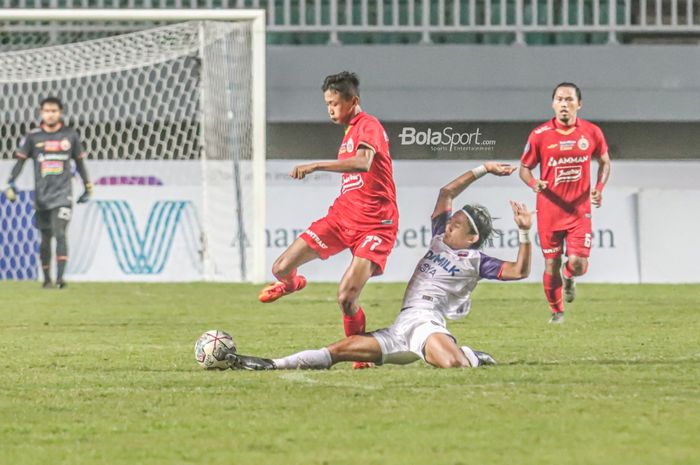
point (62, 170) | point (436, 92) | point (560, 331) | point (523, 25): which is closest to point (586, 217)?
point (560, 331)

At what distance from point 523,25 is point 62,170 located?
25.4 feet

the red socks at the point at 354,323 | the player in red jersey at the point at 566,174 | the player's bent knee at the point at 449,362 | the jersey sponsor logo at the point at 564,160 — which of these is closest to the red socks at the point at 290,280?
the red socks at the point at 354,323

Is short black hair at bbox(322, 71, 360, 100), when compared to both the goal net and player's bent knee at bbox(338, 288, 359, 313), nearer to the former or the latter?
player's bent knee at bbox(338, 288, 359, 313)

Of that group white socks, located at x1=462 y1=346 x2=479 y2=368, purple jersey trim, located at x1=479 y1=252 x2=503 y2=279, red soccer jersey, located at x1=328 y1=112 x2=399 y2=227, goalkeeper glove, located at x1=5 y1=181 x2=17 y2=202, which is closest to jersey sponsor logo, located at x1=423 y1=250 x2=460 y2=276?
purple jersey trim, located at x1=479 y1=252 x2=503 y2=279

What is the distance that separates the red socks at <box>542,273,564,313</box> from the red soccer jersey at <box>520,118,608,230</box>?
55 centimetres

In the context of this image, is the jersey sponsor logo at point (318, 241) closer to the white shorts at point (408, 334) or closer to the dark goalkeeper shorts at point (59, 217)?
the white shorts at point (408, 334)

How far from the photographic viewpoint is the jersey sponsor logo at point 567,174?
39.3ft

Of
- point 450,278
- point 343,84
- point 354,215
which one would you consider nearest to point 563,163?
point 354,215

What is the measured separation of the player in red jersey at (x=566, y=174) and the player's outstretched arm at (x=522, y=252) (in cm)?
412

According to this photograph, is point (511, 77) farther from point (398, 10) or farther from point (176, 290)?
point (176, 290)

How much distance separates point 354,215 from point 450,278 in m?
1.05

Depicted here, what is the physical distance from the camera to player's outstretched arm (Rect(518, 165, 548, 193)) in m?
11.4

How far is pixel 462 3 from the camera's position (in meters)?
20.9

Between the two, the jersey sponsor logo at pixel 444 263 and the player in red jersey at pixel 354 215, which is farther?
the player in red jersey at pixel 354 215
